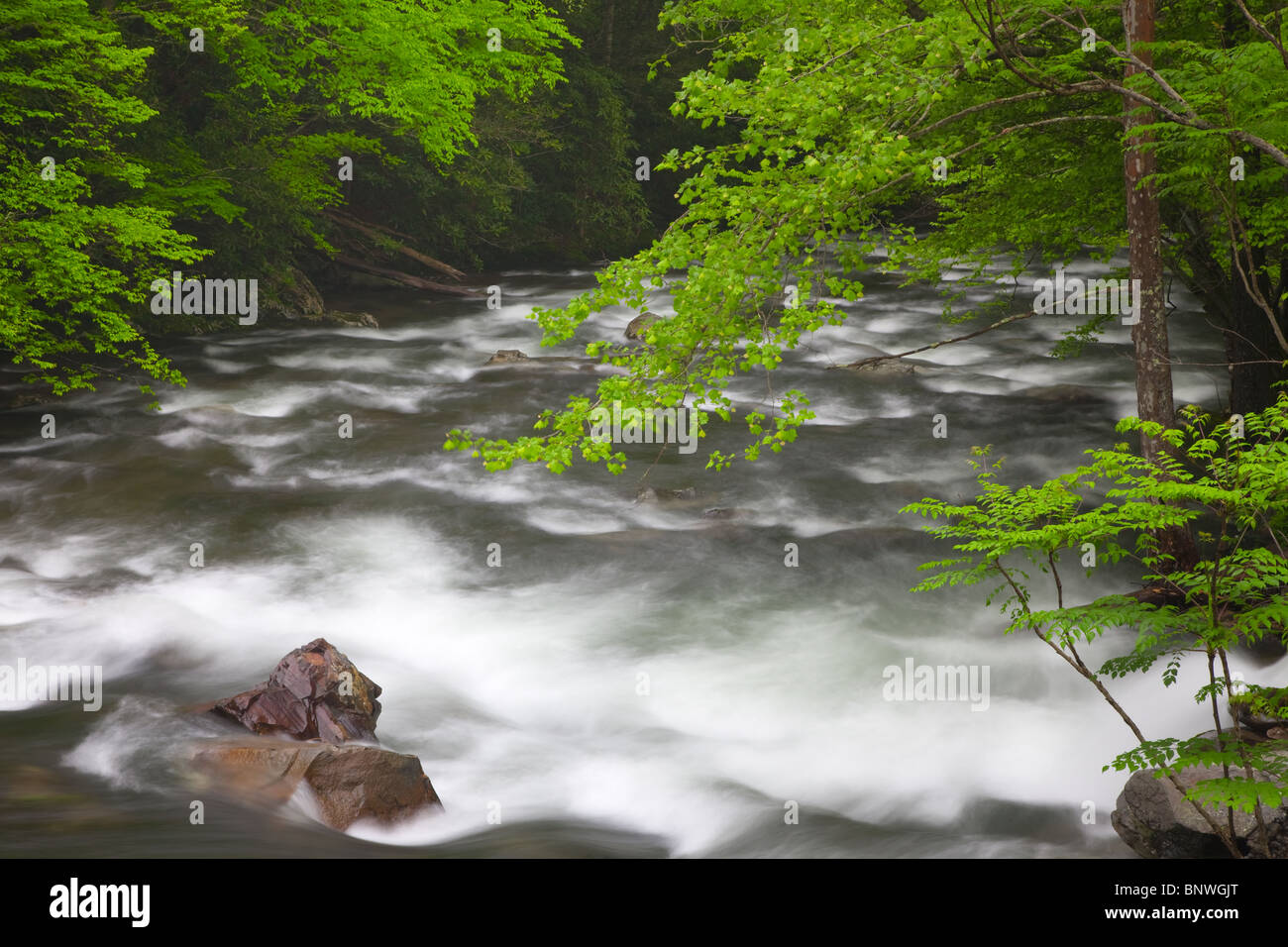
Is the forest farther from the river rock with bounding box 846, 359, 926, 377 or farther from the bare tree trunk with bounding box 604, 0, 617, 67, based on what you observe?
the bare tree trunk with bounding box 604, 0, 617, 67

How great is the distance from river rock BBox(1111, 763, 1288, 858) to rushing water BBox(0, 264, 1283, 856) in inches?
12.3

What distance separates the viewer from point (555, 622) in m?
10.1

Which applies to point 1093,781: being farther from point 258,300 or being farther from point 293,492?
point 258,300

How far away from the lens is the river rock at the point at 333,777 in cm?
664

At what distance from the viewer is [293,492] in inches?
508

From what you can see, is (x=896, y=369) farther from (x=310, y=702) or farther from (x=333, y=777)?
(x=333, y=777)

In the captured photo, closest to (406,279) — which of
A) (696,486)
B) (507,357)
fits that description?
(507,357)

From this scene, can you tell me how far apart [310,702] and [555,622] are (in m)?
2.88

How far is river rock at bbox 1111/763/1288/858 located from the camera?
609 centimetres

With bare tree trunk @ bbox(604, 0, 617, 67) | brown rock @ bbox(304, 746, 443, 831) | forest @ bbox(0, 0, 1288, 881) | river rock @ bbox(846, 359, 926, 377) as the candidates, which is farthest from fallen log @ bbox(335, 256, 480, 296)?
brown rock @ bbox(304, 746, 443, 831)

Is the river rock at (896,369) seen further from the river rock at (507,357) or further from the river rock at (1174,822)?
the river rock at (1174,822)

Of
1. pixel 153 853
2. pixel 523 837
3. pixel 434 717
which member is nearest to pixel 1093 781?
pixel 523 837

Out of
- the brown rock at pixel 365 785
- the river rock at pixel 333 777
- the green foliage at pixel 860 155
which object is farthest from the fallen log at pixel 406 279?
the brown rock at pixel 365 785

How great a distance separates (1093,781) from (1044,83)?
4870 mm
